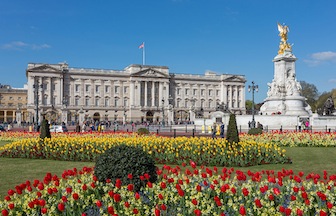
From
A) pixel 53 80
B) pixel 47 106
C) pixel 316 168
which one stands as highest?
pixel 53 80

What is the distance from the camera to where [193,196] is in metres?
5.99

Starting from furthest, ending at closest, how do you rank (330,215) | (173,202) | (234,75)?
(234,75), (173,202), (330,215)

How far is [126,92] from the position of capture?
307 ft

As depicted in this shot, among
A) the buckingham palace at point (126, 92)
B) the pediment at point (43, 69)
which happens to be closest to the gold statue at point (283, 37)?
the buckingham palace at point (126, 92)

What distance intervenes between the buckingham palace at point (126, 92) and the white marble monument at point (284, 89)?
4236 cm

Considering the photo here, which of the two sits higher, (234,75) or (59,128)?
(234,75)

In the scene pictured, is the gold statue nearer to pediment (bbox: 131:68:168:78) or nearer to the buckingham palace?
the buckingham palace

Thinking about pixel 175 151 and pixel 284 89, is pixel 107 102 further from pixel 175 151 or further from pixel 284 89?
pixel 175 151

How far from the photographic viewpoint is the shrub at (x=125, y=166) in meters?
6.68

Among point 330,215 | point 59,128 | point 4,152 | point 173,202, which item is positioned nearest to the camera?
point 330,215

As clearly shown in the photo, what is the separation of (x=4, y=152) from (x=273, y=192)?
43.5 ft

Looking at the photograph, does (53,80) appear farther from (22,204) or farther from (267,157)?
(22,204)

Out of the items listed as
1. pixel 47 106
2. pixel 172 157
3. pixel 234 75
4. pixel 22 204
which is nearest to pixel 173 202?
pixel 22 204

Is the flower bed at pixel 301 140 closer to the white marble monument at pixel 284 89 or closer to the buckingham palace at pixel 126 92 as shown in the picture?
the white marble monument at pixel 284 89
